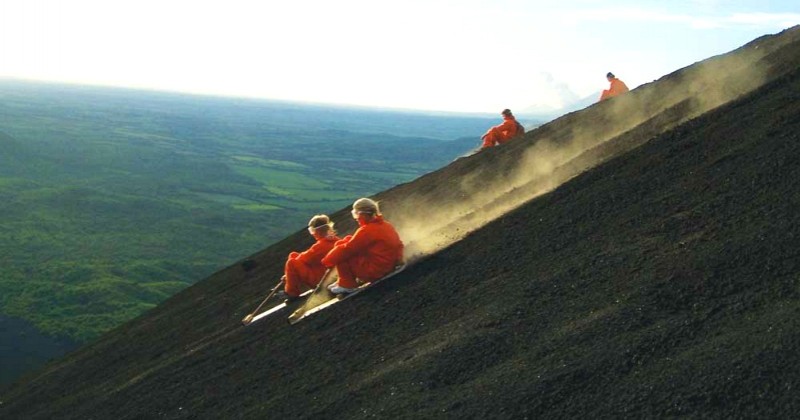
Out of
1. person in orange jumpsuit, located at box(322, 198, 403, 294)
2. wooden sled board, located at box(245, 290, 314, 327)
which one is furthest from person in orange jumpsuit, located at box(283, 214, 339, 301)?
person in orange jumpsuit, located at box(322, 198, 403, 294)

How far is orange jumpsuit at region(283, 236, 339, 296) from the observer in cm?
1438

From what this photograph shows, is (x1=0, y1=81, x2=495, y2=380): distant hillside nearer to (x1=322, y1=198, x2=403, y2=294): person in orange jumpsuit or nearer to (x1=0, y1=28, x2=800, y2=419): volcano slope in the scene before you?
(x1=0, y1=28, x2=800, y2=419): volcano slope

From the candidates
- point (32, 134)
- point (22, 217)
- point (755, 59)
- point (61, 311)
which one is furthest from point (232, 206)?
point (755, 59)

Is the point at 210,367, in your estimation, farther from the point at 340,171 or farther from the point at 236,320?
the point at 340,171

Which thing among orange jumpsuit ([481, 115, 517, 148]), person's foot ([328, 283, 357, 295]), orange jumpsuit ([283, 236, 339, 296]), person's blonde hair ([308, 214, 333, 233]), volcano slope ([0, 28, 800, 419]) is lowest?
volcano slope ([0, 28, 800, 419])

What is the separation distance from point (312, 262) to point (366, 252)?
185 cm

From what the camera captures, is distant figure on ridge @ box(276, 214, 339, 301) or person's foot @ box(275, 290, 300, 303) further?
person's foot @ box(275, 290, 300, 303)

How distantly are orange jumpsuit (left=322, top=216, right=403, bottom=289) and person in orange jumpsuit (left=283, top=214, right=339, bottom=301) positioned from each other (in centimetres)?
124

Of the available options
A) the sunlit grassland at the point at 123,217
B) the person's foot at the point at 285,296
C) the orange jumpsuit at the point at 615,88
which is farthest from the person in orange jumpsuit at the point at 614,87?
the sunlit grassland at the point at 123,217

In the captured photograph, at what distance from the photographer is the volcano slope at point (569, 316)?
7.54 m

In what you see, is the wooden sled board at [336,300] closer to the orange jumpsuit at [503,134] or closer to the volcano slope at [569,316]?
the volcano slope at [569,316]

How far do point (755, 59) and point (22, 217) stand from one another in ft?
322

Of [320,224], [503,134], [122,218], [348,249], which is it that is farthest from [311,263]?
[122,218]

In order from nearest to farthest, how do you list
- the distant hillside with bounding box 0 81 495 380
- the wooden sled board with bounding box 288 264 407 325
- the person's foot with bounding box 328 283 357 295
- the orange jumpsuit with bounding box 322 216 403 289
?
the orange jumpsuit with bounding box 322 216 403 289
the wooden sled board with bounding box 288 264 407 325
the person's foot with bounding box 328 283 357 295
the distant hillside with bounding box 0 81 495 380
